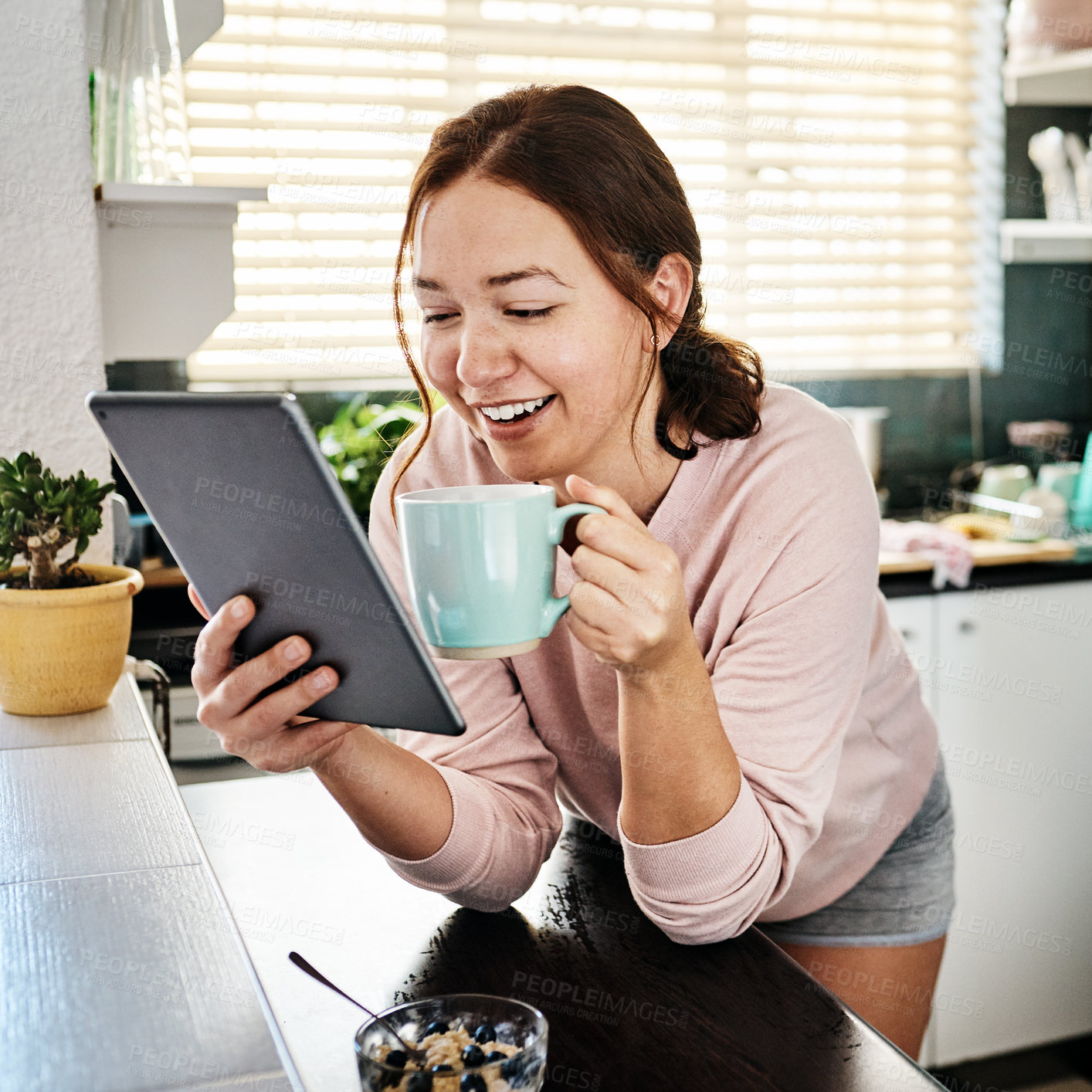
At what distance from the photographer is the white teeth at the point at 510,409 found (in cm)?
103

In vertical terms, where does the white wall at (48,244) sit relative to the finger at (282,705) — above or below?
above

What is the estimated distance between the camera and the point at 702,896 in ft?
2.89

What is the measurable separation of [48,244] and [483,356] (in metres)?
0.76

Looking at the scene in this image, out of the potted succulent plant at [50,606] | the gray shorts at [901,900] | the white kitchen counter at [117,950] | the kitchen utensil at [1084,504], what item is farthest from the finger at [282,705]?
the kitchen utensil at [1084,504]

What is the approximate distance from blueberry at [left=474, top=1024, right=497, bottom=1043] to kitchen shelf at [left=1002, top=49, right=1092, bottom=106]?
2848 millimetres

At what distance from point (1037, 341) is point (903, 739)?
236 cm

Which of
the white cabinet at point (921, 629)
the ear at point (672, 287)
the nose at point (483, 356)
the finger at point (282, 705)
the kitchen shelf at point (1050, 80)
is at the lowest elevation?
the white cabinet at point (921, 629)

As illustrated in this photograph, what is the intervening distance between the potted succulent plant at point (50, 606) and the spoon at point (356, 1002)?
1.79ft

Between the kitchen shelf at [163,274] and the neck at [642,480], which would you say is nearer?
the neck at [642,480]

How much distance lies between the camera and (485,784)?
1092 mm

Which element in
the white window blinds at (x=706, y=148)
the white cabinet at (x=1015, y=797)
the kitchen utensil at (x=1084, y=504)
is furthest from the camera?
the kitchen utensil at (x=1084, y=504)

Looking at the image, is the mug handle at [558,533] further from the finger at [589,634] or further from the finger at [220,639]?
the finger at [220,639]

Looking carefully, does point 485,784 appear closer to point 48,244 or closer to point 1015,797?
point 48,244

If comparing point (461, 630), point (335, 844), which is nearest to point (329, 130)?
point (335, 844)
